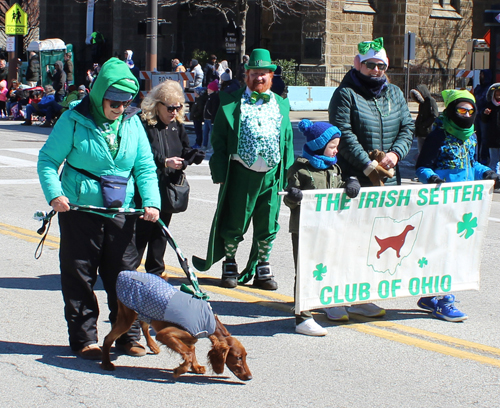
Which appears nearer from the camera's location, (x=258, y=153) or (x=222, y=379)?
(x=222, y=379)

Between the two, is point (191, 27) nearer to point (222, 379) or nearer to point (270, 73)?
point (270, 73)

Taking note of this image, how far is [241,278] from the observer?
22.9ft

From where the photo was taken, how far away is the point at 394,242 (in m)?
5.73

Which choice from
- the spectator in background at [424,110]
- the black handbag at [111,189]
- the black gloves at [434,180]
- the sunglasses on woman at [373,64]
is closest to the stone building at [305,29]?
the spectator in background at [424,110]

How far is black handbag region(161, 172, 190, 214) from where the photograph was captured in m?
6.63

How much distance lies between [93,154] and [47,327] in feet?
5.00

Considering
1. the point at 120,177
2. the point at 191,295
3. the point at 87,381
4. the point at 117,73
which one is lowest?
the point at 87,381

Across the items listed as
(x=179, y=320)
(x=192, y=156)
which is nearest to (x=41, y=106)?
(x=192, y=156)

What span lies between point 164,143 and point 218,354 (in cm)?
259

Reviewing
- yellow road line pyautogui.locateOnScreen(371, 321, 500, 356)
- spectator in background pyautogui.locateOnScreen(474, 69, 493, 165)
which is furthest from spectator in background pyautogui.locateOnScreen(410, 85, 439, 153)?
yellow road line pyautogui.locateOnScreen(371, 321, 500, 356)

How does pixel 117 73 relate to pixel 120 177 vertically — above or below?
above

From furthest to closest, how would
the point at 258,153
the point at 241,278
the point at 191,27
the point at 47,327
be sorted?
the point at 191,27 < the point at 241,278 < the point at 258,153 < the point at 47,327

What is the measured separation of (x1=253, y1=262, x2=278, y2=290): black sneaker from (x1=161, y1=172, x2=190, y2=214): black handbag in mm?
821

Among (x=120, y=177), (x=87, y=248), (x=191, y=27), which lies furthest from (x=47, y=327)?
(x=191, y=27)
